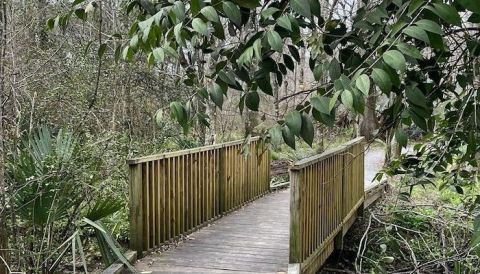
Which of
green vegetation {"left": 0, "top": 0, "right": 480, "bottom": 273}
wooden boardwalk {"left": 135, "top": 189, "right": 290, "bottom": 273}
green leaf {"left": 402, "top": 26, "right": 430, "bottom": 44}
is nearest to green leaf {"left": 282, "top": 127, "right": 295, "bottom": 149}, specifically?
green vegetation {"left": 0, "top": 0, "right": 480, "bottom": 273}

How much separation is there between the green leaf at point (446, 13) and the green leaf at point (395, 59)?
0.39 feet

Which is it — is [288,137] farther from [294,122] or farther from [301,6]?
[301,6]

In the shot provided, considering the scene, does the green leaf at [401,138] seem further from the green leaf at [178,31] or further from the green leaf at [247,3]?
the green leaf at [178,31]

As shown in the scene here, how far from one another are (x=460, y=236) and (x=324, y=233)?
2.44 metres

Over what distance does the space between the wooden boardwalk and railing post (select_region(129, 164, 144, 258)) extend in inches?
6.9

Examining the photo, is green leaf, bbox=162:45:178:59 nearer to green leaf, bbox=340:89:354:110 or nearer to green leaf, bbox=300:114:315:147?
green leaf, bbox=300:114:315:147

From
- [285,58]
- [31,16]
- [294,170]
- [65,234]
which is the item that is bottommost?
[65,234]

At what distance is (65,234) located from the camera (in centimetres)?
437

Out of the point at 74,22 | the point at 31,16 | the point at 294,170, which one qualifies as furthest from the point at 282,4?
the point at 74,22

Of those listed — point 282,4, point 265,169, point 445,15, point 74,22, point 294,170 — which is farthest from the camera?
point 74,22

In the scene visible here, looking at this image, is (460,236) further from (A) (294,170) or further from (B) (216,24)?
(B) (216,24)

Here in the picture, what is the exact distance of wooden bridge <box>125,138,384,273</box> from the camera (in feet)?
13.9

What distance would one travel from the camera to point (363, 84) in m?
1.03

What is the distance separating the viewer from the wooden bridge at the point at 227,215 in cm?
423
